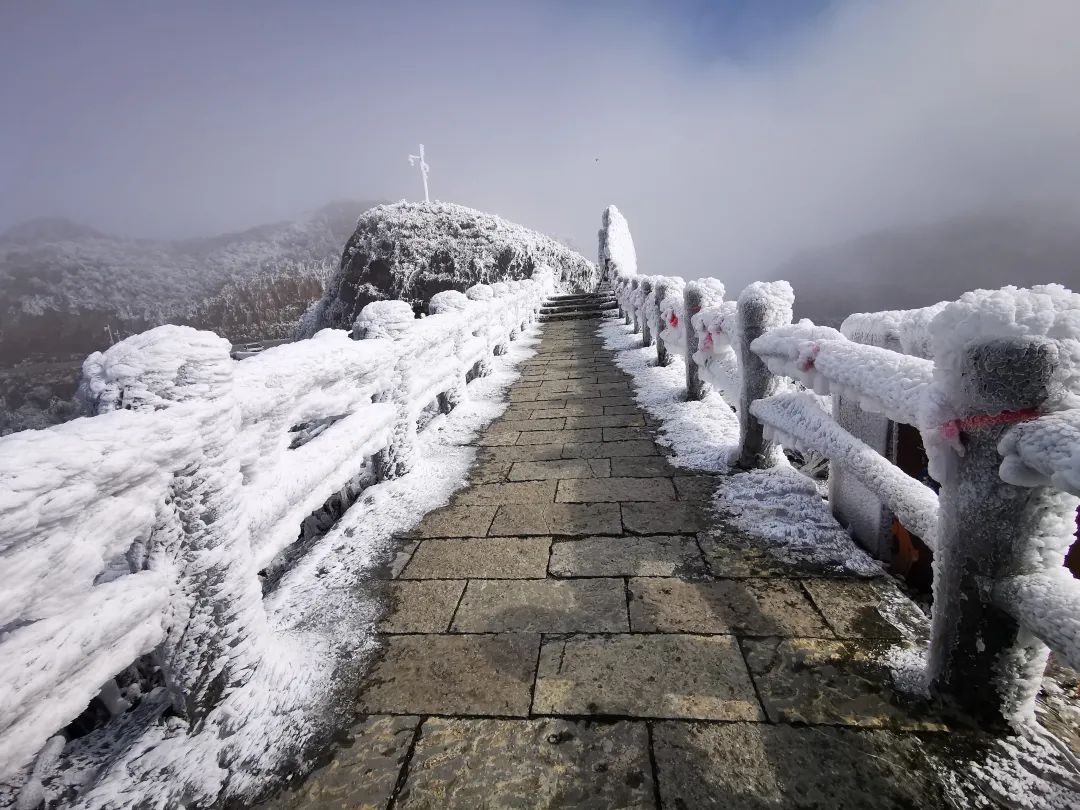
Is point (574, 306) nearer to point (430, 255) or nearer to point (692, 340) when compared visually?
point (692, 340)

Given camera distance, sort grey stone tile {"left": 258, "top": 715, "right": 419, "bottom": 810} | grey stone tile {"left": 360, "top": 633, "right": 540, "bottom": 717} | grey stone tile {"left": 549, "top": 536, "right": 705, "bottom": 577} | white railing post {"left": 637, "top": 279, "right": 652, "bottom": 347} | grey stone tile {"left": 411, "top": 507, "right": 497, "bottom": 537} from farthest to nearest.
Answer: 1. white railing post {"left": 637, "top": 279, "right": 652, "bottom": 347}
2. grey stone tile {"left": 411, "top": 507, "right": 497, "bottom": 537}
3. grey stone tile {"left": 549, "top": 536, "right": 705, "bottom": 577}
4. grey stone tile {"left": 360, "top": 633, "right": 540, "bottom": 717}
5. grey stone tile {"left": 258, "top": 715, "right": 419, "bottom": 810}

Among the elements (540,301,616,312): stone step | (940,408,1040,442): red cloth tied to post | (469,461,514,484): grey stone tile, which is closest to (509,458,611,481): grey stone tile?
(469,461,514,484): grey stone tile

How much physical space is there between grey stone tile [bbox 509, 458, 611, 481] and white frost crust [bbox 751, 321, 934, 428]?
147 centimetres

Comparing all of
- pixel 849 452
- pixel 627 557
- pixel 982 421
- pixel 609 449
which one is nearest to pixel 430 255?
pixel 609 449

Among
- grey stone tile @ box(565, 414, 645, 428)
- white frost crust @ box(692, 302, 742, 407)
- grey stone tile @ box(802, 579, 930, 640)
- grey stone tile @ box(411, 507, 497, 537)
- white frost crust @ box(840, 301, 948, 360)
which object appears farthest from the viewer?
grey stone tile @ box(565, 414, 645, 428)

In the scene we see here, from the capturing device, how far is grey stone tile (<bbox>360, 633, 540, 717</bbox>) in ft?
5.83

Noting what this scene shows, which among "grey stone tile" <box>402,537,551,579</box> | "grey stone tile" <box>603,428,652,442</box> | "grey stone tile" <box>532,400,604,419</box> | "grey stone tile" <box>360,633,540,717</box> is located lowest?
"grey stone tile" <box>360,633,540,717</box>

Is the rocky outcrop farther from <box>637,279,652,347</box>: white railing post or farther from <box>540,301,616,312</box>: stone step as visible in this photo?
<box>637,279,652,347</box>: white railing post

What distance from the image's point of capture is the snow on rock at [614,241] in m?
29.8

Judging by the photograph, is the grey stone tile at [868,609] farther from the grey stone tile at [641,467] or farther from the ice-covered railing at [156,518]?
the ice-covered railing at [156,518]

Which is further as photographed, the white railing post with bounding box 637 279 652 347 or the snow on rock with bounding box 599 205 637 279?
the snow on rock with bounding box 599 205 637 279

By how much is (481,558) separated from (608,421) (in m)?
2.57

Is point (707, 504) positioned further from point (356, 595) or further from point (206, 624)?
point (206, 624)

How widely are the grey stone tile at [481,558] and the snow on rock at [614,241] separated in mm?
27053
